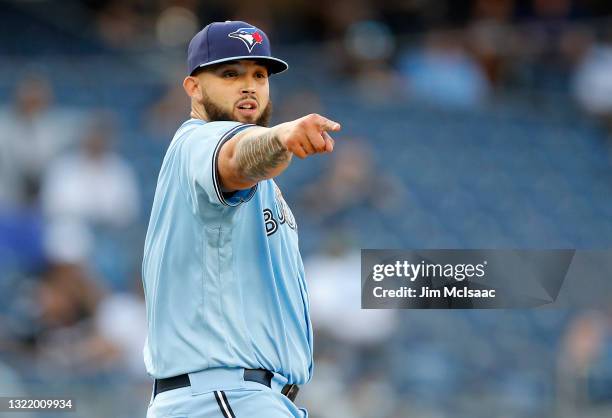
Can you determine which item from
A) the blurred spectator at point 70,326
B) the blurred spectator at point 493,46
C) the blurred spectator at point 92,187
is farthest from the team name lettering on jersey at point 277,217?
the blurred spectator at point 493,46

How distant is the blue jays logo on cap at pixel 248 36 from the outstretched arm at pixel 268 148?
0.54 m

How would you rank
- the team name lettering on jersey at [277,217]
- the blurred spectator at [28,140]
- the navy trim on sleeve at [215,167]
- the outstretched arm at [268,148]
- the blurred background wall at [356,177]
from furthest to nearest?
1. the blurred spectator at [28,140]
2. the blurred background wall at [356,177]
3. the team name lettering on jersey at [277,217]
4. the navy trim on sleeve at [215,167]
5. the outstretched arm at [268,148]

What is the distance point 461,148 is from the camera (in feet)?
41.7

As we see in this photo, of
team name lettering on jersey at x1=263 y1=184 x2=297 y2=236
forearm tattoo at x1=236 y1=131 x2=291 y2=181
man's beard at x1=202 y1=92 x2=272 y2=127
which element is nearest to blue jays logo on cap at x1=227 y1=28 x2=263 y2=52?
man's beard at x1=202 y1=92 x2=272 y2=127

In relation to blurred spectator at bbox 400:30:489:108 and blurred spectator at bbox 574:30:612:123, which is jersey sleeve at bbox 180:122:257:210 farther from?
blurred spectator at bbox 574:30:612:123

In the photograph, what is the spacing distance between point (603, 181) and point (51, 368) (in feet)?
22.4

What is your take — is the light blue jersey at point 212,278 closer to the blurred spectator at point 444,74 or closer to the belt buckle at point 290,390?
the belt buckle at point 290,390

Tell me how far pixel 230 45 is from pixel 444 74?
378 inches

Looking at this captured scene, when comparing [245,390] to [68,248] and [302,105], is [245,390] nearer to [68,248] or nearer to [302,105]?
[68,248]

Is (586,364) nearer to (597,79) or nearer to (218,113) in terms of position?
(597,79)

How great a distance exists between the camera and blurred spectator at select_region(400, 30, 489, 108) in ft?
43.8

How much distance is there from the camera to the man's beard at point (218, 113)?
13.2ft

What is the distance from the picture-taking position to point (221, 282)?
3809 millimetres

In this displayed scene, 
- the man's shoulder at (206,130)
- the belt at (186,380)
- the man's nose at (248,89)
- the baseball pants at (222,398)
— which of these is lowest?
the baseball pants at (222,398)
